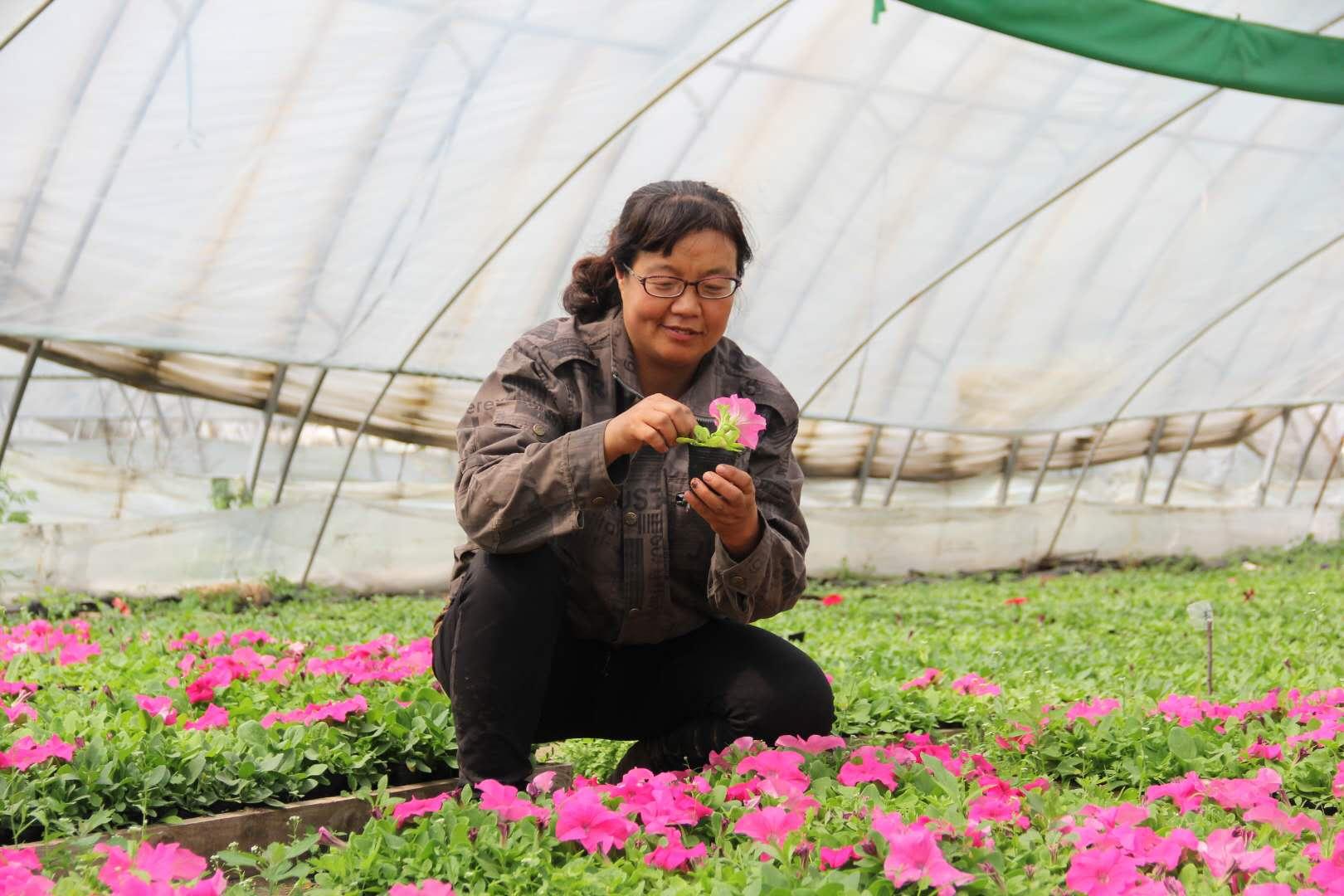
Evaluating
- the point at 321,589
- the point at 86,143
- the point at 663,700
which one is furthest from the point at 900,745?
the point at 321,589

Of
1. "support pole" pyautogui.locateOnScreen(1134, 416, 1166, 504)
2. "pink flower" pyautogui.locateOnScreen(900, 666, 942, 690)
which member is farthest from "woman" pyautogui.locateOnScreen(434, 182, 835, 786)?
"support pole" pyautogui.locateOnScreen(1134, 416, 1166, 504)

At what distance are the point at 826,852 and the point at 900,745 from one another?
0.97m

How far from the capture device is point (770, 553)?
227 cm

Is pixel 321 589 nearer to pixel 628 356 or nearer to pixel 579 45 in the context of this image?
pixel 579 45

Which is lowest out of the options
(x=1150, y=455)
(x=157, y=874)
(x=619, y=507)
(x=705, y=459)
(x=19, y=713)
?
(x=19, y=713)

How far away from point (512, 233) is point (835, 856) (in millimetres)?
4522

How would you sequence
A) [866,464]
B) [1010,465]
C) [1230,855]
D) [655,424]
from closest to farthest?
[1230,855] → [655,424] → [866,464] → [1010,465]

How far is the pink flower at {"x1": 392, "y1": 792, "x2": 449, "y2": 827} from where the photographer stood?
1.88m

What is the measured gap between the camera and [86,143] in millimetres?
4938

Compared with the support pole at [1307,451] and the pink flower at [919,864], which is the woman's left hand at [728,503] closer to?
the pink flower at [919,864]

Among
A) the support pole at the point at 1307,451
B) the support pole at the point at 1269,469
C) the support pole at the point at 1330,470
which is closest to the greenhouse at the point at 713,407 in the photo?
the support pole at the point at 1269,469

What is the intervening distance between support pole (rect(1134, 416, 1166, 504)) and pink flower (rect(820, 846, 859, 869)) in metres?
9.82

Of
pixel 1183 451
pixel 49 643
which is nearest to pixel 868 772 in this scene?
pixel 49 643

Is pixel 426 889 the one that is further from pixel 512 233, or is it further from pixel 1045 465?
pixel 1045 465
